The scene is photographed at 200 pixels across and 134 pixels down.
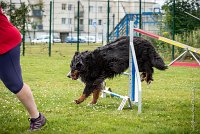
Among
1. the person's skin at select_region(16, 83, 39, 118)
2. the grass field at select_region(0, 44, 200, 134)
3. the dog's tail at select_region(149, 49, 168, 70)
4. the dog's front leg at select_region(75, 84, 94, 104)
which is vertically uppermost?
the dog's tail at select_region(149, 49, 168, 70)

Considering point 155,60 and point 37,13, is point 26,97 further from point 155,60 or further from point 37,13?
point 37,13

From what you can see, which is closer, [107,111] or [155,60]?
[107,111]

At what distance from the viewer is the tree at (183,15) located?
70.1ft

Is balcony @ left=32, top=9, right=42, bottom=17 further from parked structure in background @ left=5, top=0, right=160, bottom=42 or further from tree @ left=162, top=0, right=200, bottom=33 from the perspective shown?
tree @ left=162, top=0, right=200, bottom=33

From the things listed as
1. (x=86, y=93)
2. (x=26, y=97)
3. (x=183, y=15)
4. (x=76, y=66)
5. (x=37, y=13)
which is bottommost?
(x=86, y=93)

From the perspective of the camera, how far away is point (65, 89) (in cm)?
1032

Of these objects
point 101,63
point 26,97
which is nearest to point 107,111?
point 101,63

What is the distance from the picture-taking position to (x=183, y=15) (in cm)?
2156

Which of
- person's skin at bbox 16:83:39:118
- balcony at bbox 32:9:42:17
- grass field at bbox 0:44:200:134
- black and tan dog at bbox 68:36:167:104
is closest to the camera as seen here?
person's skin at bbox 16:83:39:118

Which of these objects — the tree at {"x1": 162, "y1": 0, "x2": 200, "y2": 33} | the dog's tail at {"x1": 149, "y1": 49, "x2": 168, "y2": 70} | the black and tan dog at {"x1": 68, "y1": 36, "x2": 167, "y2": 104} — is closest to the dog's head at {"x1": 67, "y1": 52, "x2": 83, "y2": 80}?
the black and tan dog at {"x1": 68, "y1": 36, "x2": 167, "y2": 104}

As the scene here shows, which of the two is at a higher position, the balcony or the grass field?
the balcony

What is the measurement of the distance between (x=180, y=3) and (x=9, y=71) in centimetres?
1764

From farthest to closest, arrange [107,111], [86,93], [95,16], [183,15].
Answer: [95,16]
[183,15]
[86,93]
[107,111]

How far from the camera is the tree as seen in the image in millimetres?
21375
